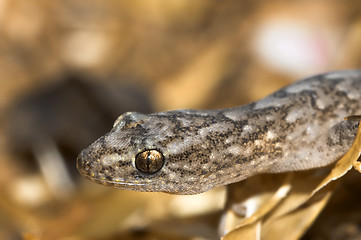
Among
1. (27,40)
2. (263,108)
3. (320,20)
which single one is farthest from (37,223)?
(320,20)

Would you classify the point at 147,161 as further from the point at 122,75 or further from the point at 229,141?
the point at 122,75

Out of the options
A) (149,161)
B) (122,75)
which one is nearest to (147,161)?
(149,161)

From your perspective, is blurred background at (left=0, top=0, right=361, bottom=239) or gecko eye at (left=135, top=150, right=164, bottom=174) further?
blurred background at (left=0, top=0, right=361, bottom=239)

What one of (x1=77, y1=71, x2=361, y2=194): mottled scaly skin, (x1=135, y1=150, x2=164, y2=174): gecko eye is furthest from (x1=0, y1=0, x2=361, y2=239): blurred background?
(x1=135, y1=150, x2=164, y2=174): gecko eye

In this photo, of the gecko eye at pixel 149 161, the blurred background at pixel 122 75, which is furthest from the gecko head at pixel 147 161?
the blurred background at pixel 122 75

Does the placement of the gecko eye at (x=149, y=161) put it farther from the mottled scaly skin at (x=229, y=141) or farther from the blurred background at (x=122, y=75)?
the blurred background at (x=122, y=75)

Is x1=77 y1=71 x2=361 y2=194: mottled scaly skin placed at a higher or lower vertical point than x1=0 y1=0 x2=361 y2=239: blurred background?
lower

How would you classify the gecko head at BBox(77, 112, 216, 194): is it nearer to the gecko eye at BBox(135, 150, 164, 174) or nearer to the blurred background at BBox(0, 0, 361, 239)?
the gecko eye at BBox(135, 150, 164, 174)
